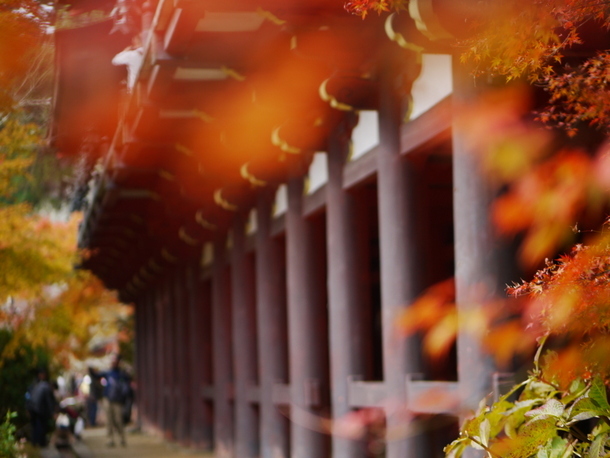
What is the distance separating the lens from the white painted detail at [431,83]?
8469 mm

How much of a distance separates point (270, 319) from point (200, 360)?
678 cm

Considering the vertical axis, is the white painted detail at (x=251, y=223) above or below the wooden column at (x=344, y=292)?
above

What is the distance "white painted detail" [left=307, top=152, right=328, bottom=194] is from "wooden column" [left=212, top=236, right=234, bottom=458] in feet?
20.7

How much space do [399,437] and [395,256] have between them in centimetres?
152

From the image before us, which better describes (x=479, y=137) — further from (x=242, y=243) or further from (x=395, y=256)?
(x=242, y=243)

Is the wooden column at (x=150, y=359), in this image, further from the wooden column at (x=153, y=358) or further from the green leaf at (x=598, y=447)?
the green leaf at (x=598, y=447)

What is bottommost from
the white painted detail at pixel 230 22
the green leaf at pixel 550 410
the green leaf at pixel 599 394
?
the green leaf at pixel 550 410

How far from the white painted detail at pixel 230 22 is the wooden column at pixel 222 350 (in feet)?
30.3

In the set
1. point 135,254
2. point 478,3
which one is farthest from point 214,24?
point 135,254

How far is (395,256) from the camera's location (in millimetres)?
9672

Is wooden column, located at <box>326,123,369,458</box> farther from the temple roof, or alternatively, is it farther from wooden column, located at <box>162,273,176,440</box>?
wooden column, located at <box>162,273,176,440</box>

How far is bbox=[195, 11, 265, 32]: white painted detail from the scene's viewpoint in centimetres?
998

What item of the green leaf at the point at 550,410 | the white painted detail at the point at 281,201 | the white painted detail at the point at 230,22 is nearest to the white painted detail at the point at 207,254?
the white painted detail at the point at 281,201

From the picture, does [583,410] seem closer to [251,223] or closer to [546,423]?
[546,423]
